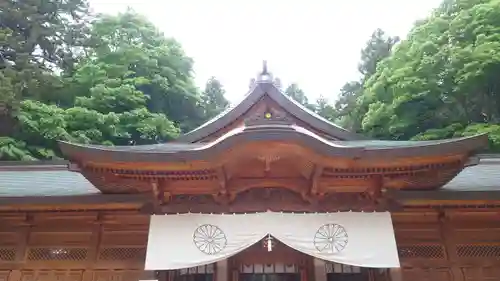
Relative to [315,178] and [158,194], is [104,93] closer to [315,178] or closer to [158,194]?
[158,194]

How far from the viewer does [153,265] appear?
5660mm

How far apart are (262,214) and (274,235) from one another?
34 cm

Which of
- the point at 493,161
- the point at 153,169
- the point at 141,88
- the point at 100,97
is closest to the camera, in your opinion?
the point at 153,169

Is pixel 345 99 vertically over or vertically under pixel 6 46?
over

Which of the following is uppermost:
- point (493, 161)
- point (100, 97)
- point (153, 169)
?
point (100, 97)

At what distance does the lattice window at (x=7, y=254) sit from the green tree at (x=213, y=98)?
72.8 ft

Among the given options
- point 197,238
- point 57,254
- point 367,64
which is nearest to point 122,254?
point 57,254

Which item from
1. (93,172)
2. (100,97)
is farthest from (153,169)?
(100,97)

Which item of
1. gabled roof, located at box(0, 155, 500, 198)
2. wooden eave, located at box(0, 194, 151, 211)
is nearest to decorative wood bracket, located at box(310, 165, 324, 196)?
gabled roof, located at box(0, 155, 500, 198)

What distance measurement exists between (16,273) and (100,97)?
15.9 m

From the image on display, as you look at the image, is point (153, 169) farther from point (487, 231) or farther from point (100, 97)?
point (100, 97)

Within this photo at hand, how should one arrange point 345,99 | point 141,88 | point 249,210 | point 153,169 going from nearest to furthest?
point 153,169 < point 249,210 < point 141,88 < point 345,99

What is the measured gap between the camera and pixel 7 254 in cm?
646

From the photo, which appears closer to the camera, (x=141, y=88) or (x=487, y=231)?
(x=487, y=231)
